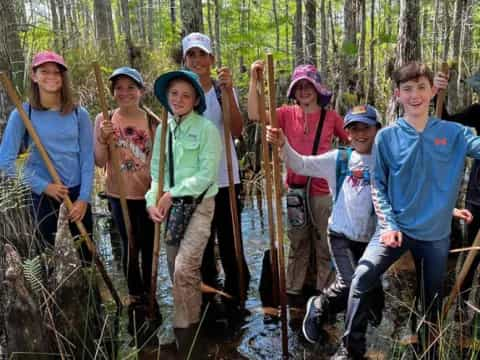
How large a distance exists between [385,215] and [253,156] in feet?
20.4

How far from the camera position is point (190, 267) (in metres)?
3.63

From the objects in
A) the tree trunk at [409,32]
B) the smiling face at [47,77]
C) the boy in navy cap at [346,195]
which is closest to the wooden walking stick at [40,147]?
the smiling face at [47,77]

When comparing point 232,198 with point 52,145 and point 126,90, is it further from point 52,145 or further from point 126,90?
point 52,145

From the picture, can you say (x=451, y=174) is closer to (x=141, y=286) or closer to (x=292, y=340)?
(x=292, y=340)

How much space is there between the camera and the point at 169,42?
13734mm

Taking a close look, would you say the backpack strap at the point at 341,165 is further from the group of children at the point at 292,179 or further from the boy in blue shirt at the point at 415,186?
the boy in blue shirt at the point at 415,186

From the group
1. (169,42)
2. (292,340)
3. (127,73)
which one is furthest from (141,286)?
(169,42)

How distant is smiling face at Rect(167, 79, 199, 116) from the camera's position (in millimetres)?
3557

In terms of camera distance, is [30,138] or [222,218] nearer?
[30,138]

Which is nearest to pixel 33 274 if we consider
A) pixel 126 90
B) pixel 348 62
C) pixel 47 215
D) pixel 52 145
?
pixel 47 215

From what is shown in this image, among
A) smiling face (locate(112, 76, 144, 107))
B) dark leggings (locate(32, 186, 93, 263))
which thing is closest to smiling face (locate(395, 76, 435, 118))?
smiling face (locate(112, 76, 144, 107))

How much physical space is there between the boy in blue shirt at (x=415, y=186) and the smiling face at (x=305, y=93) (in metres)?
1.08

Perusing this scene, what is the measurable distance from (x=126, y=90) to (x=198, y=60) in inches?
27.3

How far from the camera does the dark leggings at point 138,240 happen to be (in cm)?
424
